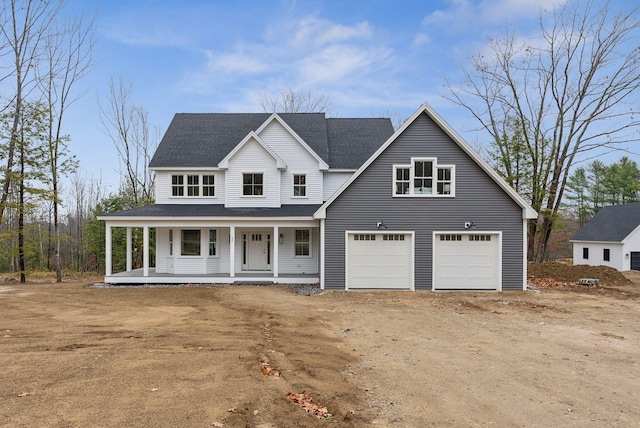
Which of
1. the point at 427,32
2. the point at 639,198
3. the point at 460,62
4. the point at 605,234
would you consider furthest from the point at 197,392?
the point at 639,198

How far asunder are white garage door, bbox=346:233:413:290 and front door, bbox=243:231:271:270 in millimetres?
5294

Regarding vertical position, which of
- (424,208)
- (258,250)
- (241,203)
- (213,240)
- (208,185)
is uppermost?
(208,185)

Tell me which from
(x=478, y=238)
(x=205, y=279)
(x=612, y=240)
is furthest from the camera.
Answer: (x=612, y=240)

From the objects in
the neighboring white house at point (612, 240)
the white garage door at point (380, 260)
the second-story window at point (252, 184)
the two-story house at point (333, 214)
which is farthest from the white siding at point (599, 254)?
the second-story window at point (252, 184)

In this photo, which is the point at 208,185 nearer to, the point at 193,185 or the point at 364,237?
the point at 193,185

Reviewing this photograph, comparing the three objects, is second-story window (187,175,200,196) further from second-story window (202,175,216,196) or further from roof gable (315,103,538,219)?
roof gable (315,103,538,219)

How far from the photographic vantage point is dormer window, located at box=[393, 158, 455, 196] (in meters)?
15.9

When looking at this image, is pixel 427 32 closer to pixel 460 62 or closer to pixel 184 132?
pixel 460 62

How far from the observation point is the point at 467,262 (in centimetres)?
1583

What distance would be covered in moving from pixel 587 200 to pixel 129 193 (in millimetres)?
54156

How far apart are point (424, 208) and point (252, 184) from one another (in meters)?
8.58

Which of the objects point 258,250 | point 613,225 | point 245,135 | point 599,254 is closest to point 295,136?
point 245,135

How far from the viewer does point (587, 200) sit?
49.6 m

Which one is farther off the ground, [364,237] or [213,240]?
[364,237]
